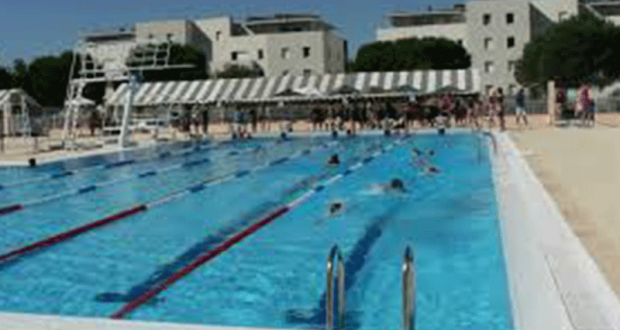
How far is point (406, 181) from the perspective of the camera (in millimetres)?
12953

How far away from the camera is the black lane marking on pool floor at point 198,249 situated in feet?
19.1

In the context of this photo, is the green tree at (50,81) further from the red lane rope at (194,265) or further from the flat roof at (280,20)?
the red lane rope at (194,265)

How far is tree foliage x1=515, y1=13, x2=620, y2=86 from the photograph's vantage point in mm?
55875

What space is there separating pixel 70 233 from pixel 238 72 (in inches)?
2474

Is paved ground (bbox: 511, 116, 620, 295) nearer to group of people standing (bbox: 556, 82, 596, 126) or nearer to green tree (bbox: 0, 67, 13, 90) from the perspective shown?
group of people standing (bbox: 556, 82, 596, 126)

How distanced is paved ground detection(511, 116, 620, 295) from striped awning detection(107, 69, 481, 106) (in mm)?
13011

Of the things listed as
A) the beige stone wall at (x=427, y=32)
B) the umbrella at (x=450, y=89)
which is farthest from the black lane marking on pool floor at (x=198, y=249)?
the beige stone wall at (x=427, y=32)

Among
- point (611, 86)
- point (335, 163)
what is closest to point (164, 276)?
point (335, 163)

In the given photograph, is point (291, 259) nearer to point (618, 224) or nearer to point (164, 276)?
point (164, 276)

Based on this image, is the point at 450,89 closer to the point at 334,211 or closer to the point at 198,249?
the point at 334,211

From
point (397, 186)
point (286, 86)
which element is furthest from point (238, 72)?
point (397, 186)

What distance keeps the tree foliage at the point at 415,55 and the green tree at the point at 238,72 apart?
8.50 m

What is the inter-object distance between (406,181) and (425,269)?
253 inches

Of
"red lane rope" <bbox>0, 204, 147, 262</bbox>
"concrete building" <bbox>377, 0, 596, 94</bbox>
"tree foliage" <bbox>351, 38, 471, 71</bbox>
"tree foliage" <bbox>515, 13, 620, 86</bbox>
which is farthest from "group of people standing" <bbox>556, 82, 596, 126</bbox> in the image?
"tree foliage" <bbox>351, 38, 471, 71</bbox>
